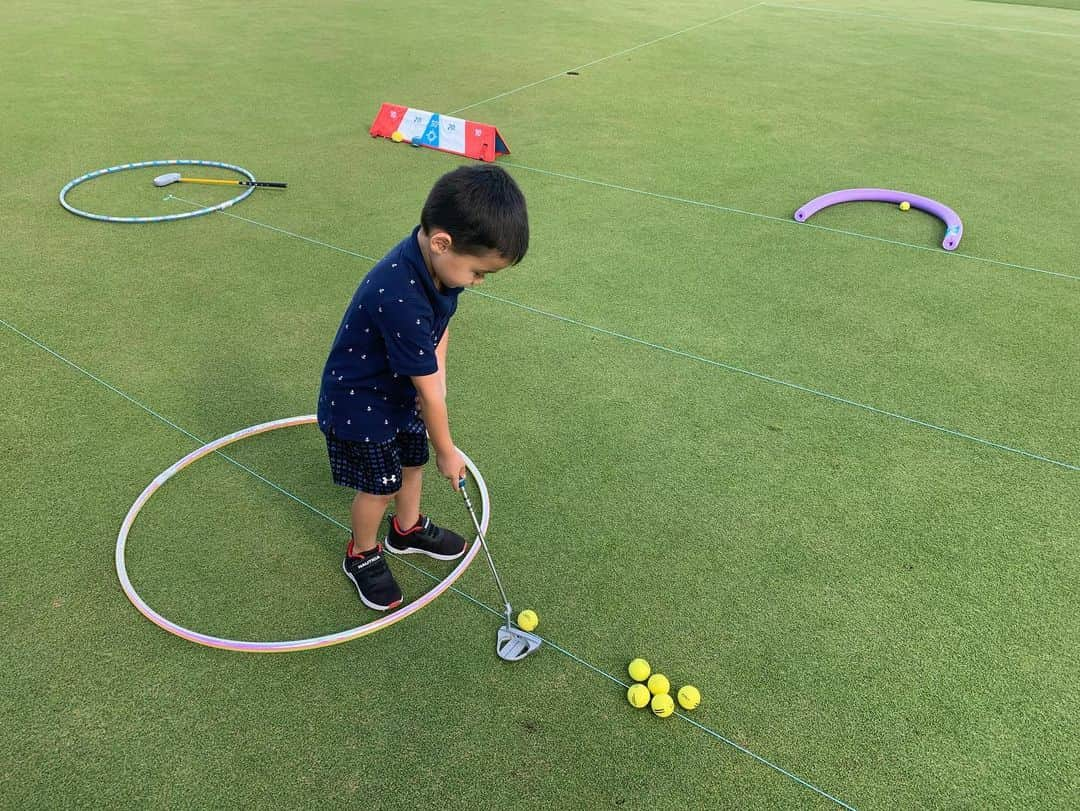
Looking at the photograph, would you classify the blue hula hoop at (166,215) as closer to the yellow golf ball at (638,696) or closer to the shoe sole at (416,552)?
the shoe sole at (416,552)

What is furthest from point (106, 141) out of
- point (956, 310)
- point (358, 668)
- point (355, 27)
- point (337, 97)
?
point (956, 310)

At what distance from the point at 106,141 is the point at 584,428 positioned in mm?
6129

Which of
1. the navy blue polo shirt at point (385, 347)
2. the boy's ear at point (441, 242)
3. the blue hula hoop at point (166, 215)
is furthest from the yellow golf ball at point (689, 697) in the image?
the blue hula hoop at point (166, 215)

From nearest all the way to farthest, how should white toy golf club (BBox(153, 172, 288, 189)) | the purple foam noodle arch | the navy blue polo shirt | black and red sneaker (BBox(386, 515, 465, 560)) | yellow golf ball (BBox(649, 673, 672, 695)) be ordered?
the navy blue polo shirt < yellow golf ball (BBox(649, 673, 672, 695)) < black and red sneaker (BBox(386, 515, 465, 560)) < the purple foam noodle arch < white toy golf club (BBox(153, 172, 288, 189))

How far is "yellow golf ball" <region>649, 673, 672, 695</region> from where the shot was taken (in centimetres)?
258

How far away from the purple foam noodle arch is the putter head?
172 inches

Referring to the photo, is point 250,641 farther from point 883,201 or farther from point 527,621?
point 883,201

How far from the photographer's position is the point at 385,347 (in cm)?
247

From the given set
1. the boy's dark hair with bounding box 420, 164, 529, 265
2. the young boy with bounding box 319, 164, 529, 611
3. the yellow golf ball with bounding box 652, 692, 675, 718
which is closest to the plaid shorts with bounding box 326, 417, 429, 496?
the young boy with bounding box 319, 164, 529, 611

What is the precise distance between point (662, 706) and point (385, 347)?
147 centimetres

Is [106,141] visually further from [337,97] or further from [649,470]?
[649,470]

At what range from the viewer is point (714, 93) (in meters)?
9.02

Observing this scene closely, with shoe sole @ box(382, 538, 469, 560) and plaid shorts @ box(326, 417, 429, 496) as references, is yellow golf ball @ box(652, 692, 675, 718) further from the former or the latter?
plaid shorts @ box(326, 417, 429, 496)

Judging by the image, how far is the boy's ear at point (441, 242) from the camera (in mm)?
2211
